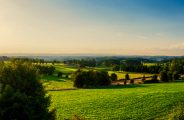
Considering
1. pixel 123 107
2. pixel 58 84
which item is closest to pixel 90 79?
pixel 58 84

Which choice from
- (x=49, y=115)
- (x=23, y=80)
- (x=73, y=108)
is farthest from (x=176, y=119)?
(x=73, y=108)

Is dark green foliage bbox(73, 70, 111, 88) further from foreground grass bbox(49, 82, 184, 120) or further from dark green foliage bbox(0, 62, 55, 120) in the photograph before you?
dark green foliage bbox(0, 62, 55, 120)

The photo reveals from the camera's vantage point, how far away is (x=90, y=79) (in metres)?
115

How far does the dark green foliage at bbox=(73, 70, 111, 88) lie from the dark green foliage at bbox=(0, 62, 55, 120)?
269ft

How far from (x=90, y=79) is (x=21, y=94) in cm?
8958

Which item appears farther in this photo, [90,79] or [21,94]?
[90,79]

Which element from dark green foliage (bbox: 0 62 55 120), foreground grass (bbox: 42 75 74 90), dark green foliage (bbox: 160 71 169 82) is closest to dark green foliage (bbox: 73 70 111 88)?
foreground grass (bbox: 42 75 74 90)

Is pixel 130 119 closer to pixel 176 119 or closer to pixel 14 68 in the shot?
pixel 176 119

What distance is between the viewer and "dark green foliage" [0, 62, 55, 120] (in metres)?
24.9

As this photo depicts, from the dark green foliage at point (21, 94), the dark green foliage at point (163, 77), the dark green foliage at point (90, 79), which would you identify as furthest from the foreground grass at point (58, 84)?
the dark green foliage at point (21, 94)

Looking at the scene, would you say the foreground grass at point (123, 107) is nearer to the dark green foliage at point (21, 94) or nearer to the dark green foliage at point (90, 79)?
the dark green foliage at point (21, 94)

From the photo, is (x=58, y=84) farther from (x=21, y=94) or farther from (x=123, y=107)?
(x=21, y=94)

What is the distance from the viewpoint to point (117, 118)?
46250 millimetres

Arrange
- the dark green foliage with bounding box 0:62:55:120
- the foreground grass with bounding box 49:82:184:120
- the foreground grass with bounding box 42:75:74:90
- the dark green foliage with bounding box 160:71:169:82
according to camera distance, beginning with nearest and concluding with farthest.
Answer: the dark green foliage with bounding box 0:62:55:120 < the foreground grass with bounding box 49:82:184:120 < the foreground grass with bounding box 42:75:74:90 < the dark green foliage with bounding box 160:71:169:82
